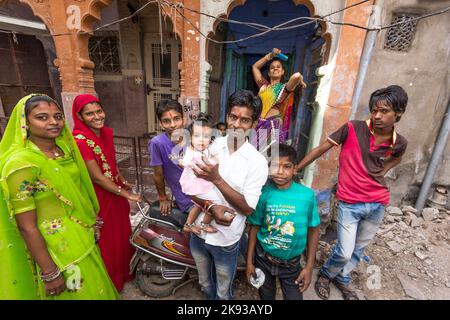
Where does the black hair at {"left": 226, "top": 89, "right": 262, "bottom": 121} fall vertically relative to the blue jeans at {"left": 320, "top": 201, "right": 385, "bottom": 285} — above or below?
above

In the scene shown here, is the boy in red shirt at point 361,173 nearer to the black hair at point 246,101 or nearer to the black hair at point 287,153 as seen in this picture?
the black hair at point 287,153

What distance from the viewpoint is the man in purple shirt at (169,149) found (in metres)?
2.21

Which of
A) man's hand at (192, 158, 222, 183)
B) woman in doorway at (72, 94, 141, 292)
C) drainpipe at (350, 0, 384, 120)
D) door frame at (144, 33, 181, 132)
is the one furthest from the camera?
door frame at (144, 33, 181, 132)

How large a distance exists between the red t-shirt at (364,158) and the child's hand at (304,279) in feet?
2.92

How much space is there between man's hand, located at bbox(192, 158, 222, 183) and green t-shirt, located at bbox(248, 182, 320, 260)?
61 cm

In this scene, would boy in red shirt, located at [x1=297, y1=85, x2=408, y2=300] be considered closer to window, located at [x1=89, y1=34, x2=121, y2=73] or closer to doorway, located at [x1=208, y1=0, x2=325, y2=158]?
doorway, located at [x1=208, y1=0, x2=325, y2=158]

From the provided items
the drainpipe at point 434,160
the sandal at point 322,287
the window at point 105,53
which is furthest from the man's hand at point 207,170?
the window at point 105,53

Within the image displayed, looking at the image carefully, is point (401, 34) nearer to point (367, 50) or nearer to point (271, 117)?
point (367, 50)

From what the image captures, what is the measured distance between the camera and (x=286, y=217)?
1.80 meters

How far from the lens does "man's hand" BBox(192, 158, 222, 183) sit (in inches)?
53.7

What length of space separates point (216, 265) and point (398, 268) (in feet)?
8.99

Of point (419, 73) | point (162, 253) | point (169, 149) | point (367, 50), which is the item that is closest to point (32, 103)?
point (169, 149)

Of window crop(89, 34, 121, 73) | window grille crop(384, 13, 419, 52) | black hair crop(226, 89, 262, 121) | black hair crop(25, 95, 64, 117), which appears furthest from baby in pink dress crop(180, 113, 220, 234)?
window crop(89, 34, 121, 73)

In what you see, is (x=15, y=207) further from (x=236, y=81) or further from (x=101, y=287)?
(x=236, y=81)
